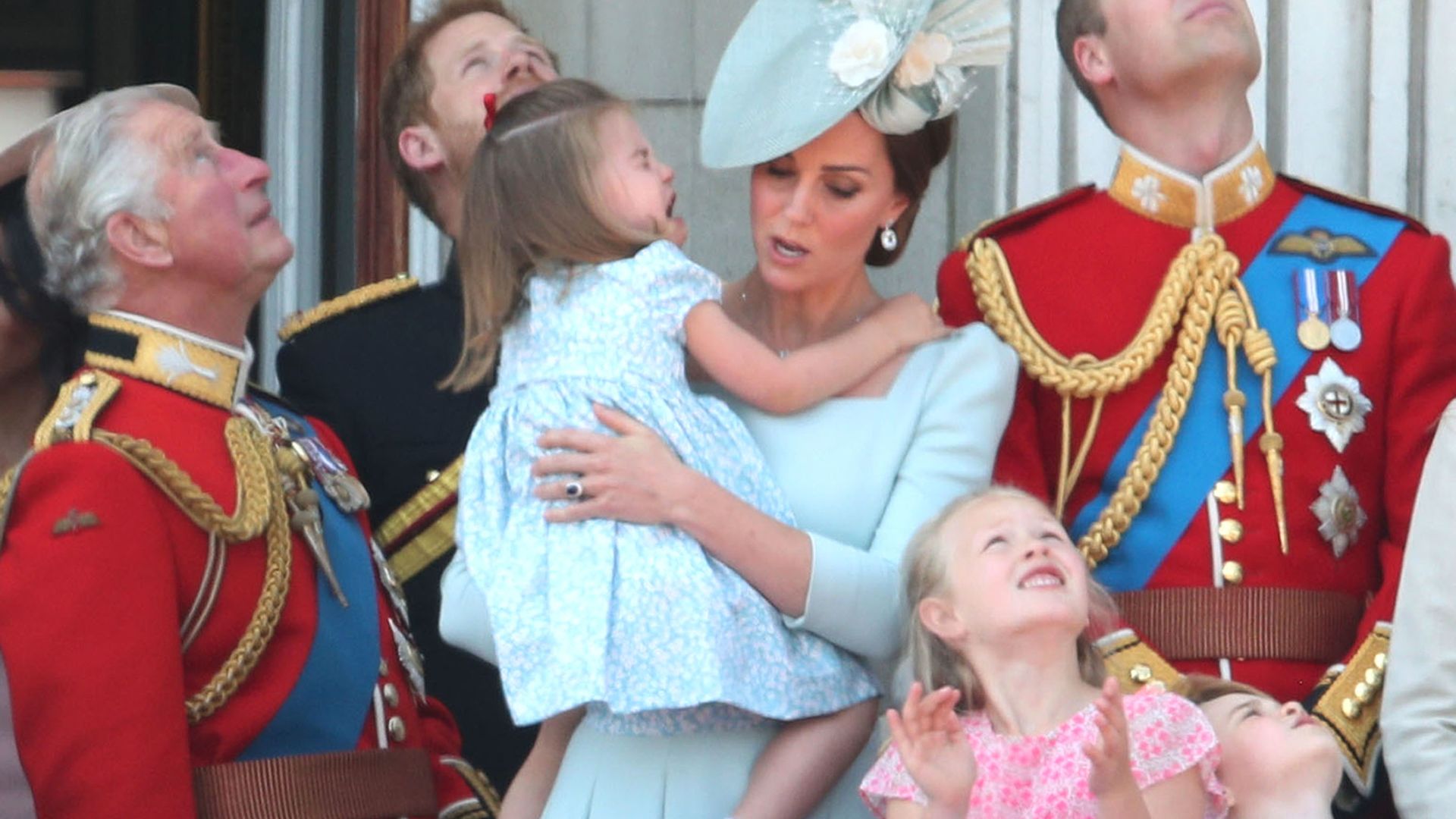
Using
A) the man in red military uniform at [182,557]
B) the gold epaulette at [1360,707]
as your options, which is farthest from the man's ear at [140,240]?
the gold epaulette at [1360,707]

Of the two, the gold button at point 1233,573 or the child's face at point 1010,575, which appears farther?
the gold button at point 1233,573

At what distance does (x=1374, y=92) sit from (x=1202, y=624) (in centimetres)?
117

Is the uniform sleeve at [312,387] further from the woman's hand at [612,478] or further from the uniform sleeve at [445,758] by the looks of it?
the woman's hand at [612,478]

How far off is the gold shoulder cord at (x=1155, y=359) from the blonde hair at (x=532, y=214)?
0.57 m

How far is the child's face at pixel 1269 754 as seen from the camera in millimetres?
3234

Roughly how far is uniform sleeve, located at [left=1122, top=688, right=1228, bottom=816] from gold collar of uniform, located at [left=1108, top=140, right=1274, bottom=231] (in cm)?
85

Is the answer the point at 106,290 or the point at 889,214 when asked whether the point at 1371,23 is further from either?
the point at 106,290

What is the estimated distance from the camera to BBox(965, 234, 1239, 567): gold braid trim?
3.70 meters

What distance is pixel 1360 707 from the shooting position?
11.5 feet

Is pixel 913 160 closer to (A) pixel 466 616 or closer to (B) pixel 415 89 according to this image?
(A) pixel 466 616

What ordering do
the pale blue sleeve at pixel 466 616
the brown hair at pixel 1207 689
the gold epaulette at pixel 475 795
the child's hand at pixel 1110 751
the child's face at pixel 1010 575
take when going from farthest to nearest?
the gold epaulette at pixel 475 795 → the pale blue sleeve at pixel 466 616 → the brown hair at pixel 1207 689 → the child's face at pixel 1010 575 → the child's hand at pixel 1110 751

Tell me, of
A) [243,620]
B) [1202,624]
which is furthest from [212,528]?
[1202,624]

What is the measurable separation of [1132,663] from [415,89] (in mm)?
1599

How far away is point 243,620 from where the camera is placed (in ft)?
11.6
